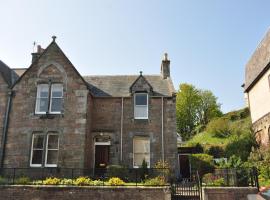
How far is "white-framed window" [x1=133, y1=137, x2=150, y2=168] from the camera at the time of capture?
22719 mm

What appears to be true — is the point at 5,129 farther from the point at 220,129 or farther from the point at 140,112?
the point at 220,129

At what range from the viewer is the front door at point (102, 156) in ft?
74.8

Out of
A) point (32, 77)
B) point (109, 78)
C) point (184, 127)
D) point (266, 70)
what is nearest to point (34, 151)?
point (32, 77)

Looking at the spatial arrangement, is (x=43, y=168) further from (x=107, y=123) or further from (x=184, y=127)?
(x=184, y=127)

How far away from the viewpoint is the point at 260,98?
97.8 ft

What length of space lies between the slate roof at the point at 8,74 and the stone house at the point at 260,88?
22914mm

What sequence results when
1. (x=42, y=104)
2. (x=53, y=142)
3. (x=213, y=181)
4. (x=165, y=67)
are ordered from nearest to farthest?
1. (x=213, y=181)
2. (x=53, y=142)
3. (x=42, y=104)
4. (x=165, y=67)

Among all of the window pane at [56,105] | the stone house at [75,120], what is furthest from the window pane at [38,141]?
the window pane at [56,105]

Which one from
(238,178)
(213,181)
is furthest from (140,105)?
(238,178)

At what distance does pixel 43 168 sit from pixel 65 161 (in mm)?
1673

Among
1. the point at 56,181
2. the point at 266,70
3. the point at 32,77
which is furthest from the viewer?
the point at 266,70

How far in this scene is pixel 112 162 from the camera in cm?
2256

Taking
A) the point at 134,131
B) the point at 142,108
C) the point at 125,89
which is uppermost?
the point at 125,89

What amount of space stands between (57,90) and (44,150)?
4.73 metres
